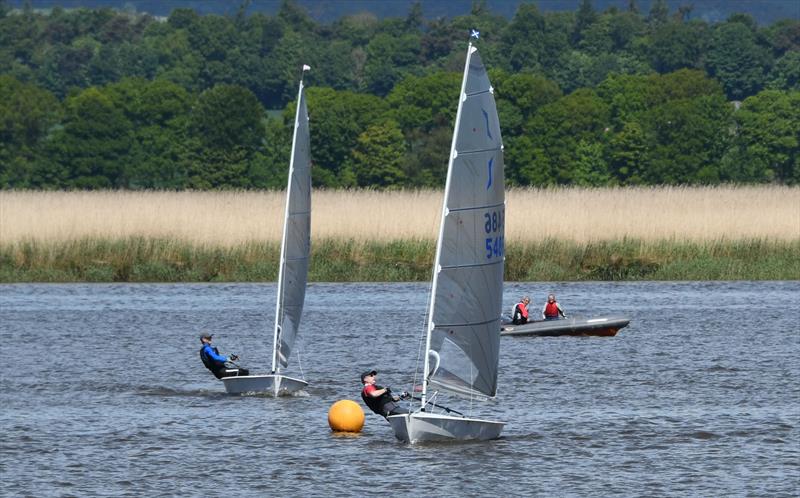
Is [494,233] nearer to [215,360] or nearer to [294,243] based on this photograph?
[294,243]

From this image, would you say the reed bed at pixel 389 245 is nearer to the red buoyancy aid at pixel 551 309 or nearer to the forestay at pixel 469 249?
the red buoyancy aid at pixel 551 309

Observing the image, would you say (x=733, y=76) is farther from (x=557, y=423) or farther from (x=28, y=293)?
(x=557, y=423)

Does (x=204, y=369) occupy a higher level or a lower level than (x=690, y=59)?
lower

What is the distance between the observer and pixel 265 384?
1233 inches

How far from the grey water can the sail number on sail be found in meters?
3.14

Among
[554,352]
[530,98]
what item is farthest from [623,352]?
[530,98]

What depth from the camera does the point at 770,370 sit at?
3503cm

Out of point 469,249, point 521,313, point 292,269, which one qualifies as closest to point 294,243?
point 292,269

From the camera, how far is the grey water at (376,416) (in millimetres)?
24062

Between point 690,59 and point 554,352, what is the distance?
126162mm

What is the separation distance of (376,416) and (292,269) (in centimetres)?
337

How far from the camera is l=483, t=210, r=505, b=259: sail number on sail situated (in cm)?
2456

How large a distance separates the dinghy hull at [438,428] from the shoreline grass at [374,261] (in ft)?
89.7

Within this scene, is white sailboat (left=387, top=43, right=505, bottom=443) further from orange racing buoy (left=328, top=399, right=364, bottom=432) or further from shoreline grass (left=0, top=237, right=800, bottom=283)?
shoreline grass (left=0, top=237, right=800, bottom=283)
